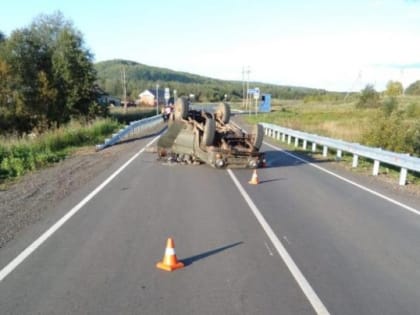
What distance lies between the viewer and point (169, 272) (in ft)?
18.5

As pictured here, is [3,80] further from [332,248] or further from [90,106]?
[332,248]

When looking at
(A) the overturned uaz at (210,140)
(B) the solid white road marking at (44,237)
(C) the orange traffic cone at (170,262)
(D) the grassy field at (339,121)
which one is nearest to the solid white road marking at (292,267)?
(C) the orange traffic cone at (170,262)

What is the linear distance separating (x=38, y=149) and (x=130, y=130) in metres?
10.9

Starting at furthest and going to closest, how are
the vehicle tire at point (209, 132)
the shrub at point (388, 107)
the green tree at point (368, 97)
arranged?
the green tree at point (368, 97) → the shrub at point (388, 107) → the vehicle tire at point (209, 132)

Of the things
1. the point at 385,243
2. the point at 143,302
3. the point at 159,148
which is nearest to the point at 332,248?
the point at 385,243

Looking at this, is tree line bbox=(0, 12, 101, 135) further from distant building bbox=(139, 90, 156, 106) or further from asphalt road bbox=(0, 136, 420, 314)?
distant building bbox=(139, 90, 156, 106)

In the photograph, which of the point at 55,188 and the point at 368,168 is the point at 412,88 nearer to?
the point at 368,168

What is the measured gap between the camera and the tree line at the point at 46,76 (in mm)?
47656

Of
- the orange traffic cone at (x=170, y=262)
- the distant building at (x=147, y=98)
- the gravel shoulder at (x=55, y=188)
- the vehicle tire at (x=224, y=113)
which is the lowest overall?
the distant building at (x=147, y=98)

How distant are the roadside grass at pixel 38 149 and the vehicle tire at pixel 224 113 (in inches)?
247

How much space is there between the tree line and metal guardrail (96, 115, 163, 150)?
35.6 feet

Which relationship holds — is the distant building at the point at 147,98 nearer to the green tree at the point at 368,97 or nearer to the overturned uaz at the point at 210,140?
the green tree at the point at 368,97

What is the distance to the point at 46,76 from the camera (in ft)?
166

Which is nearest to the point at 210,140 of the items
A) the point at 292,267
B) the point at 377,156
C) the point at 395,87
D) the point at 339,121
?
the point at 377,156
